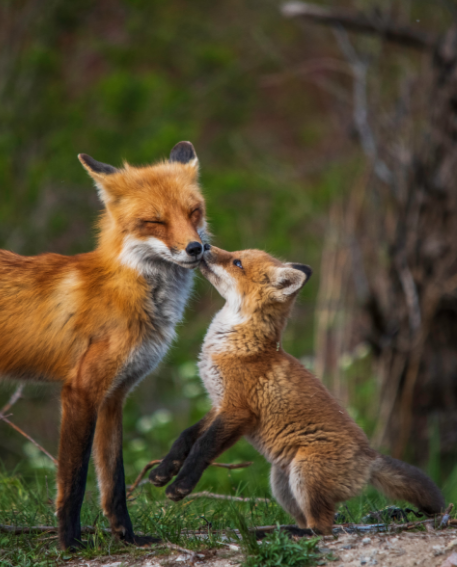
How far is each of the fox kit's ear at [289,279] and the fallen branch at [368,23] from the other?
3715 millimetres

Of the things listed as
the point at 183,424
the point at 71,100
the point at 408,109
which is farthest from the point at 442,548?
the point at 71,100

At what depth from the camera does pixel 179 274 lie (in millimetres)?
3672

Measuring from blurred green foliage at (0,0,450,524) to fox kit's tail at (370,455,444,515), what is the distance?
2769 mm

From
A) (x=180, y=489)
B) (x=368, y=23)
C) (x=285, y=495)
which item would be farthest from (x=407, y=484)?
(x=368, y=23)

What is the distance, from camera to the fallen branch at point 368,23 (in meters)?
6.22

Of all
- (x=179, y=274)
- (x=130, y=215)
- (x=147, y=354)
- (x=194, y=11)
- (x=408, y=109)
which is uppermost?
(x=194, y=11)

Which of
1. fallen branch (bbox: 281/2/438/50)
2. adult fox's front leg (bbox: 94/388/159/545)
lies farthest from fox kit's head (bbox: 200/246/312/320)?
fallen branch (bbox: 281/2/438/50)

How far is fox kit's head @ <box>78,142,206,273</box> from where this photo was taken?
3322 mm

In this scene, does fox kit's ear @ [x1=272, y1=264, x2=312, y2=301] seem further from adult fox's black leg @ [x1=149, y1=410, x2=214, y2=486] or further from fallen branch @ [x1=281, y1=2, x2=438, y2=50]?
fallen branch @ [x1=281, y1=2, x2=438, y2=50]

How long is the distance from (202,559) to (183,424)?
4.92 meters

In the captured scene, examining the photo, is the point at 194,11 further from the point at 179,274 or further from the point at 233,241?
the point at 179,274

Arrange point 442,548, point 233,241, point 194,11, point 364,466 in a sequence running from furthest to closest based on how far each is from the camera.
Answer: point 194,11
point 233,241
point 364,466
point 442,548

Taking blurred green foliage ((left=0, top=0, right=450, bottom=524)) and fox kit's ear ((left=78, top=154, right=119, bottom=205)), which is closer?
fox kit's ear ((left=78, top=154, right=119, bottom=205))

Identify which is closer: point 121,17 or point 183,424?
point 183,424
